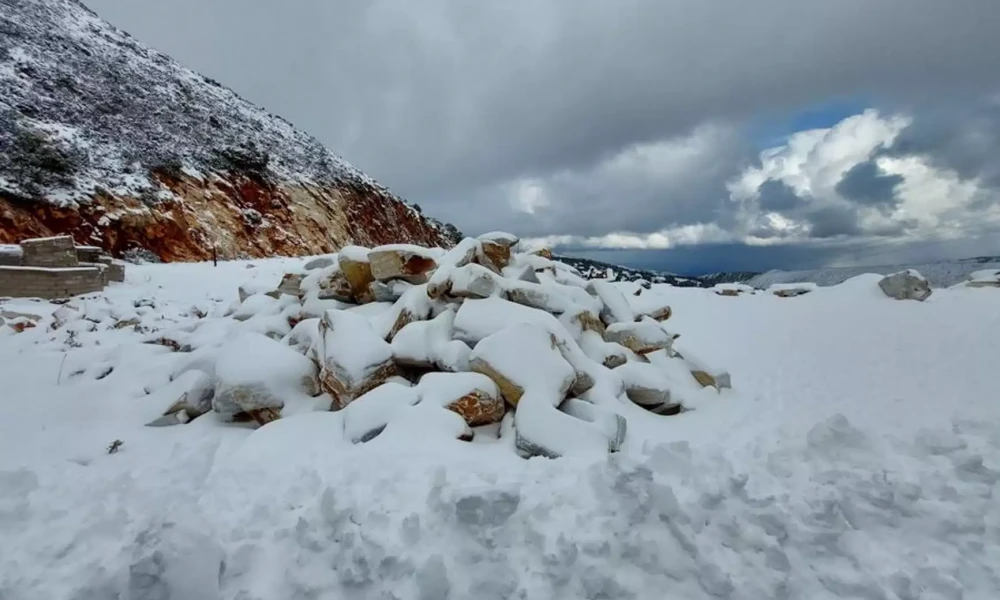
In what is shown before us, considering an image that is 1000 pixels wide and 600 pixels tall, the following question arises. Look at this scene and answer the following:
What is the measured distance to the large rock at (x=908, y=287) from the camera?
14.8m

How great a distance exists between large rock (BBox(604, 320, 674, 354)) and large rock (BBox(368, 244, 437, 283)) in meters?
3.08

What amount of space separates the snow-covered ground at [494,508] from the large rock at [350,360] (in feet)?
1.31

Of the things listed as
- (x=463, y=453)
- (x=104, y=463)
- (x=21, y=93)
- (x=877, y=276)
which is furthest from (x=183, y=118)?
(x=877, y=276)

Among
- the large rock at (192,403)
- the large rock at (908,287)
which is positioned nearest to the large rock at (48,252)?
the large rock at (192,403)

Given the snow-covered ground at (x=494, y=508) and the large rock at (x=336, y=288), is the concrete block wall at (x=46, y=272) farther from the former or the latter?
A: the large rock at (x=336, y=288)

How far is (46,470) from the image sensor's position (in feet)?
13.8

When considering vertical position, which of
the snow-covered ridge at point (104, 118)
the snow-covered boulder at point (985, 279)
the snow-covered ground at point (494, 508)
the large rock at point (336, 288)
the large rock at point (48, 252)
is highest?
the snow-covered ridge at point (104, 118)

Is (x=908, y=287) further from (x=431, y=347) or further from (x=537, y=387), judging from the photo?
(x=431, y=347)

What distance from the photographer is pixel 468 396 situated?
4.79 m

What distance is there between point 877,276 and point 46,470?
21.0 m

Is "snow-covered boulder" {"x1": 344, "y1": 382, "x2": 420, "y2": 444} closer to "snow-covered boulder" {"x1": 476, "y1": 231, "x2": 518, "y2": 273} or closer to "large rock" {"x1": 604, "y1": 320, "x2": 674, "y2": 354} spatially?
"snow-covered boulder" {"x1": 476, "y1": 231, "x2": 518, "y2": 273}

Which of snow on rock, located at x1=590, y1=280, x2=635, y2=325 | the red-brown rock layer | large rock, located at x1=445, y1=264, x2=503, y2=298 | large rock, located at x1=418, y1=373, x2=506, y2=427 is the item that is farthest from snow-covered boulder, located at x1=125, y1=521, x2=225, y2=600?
the red-brown rock layer

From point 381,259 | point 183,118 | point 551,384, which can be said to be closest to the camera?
point 551,384

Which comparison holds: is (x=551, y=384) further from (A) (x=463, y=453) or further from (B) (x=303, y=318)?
(B) (x=303, y=318)
